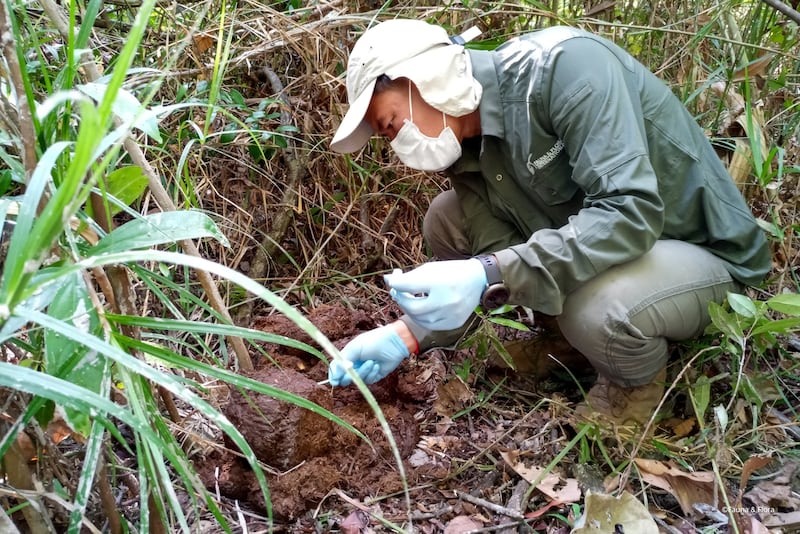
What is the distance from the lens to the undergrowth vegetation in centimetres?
101

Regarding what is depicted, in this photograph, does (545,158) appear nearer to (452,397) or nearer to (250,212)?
(452,397)

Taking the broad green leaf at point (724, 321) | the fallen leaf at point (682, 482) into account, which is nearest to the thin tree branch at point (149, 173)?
the fallen leaf at point (682, 482)

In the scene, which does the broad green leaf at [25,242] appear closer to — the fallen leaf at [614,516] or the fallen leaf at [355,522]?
the fallen leaf at [355,522]

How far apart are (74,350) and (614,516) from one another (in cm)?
107

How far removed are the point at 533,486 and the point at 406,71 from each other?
1.03 m

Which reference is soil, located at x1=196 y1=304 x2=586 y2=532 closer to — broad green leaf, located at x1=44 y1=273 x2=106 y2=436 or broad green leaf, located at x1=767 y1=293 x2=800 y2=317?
broad green leaf, located at x1=44 y1=273 x2=106 y2=436

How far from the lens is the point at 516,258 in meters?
1.62

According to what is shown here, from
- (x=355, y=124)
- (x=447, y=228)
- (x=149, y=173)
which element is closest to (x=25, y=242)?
(x=149, y=173)

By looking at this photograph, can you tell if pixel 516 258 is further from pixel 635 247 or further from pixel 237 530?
pixel 237 530

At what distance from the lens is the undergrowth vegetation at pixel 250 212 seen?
3.30 feet

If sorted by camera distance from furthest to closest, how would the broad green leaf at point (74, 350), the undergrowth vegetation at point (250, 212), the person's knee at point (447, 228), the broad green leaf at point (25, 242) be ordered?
1. the person's knee at point (447, 228)
2. the undergrowth vegetation at point (250, 212)
3. the broad green leaf at point (74, 350)
4. the broad green leaf at point (25, 242)

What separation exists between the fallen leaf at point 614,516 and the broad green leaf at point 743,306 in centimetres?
52

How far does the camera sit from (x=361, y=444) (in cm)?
167

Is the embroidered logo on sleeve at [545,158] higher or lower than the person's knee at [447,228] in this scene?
higher
